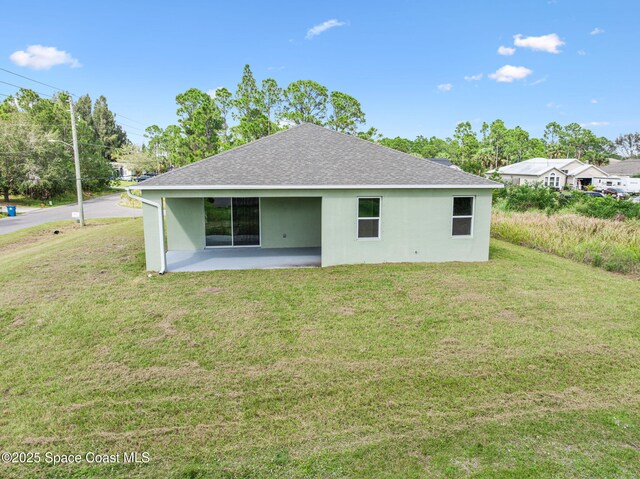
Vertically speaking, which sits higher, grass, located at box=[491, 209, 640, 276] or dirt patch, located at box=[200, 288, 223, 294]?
grass, located at box=[491, 209, 640, 276]

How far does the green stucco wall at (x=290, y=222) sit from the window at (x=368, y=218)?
2.64 m

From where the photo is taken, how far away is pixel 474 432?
422 cm

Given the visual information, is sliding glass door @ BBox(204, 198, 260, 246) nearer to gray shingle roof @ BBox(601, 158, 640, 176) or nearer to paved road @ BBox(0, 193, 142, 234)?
paved road @ BBox(0, 193, 142, 234)

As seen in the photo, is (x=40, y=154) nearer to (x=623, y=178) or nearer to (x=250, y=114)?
(x=250, y=114)

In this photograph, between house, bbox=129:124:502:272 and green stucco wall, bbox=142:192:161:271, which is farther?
house, bbox=129:124:502:272

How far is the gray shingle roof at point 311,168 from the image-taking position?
11008mm

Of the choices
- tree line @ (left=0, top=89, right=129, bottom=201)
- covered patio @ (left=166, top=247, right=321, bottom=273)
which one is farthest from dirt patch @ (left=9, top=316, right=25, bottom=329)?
tree line @ (left=0, top=89, right=129, bottom=201)

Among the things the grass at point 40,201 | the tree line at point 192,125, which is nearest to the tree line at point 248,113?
the tree line at point 192,125

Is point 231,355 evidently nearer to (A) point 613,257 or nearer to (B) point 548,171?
(A) point 613,257

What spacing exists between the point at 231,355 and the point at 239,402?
1334 mm

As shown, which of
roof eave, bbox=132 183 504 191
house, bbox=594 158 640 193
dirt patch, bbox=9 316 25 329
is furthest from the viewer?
house, bbox=594 158 640 193

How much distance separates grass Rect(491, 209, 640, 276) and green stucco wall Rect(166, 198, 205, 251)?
12.8m

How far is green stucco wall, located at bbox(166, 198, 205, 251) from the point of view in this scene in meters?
13.1

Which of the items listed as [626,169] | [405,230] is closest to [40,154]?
[405,230]
